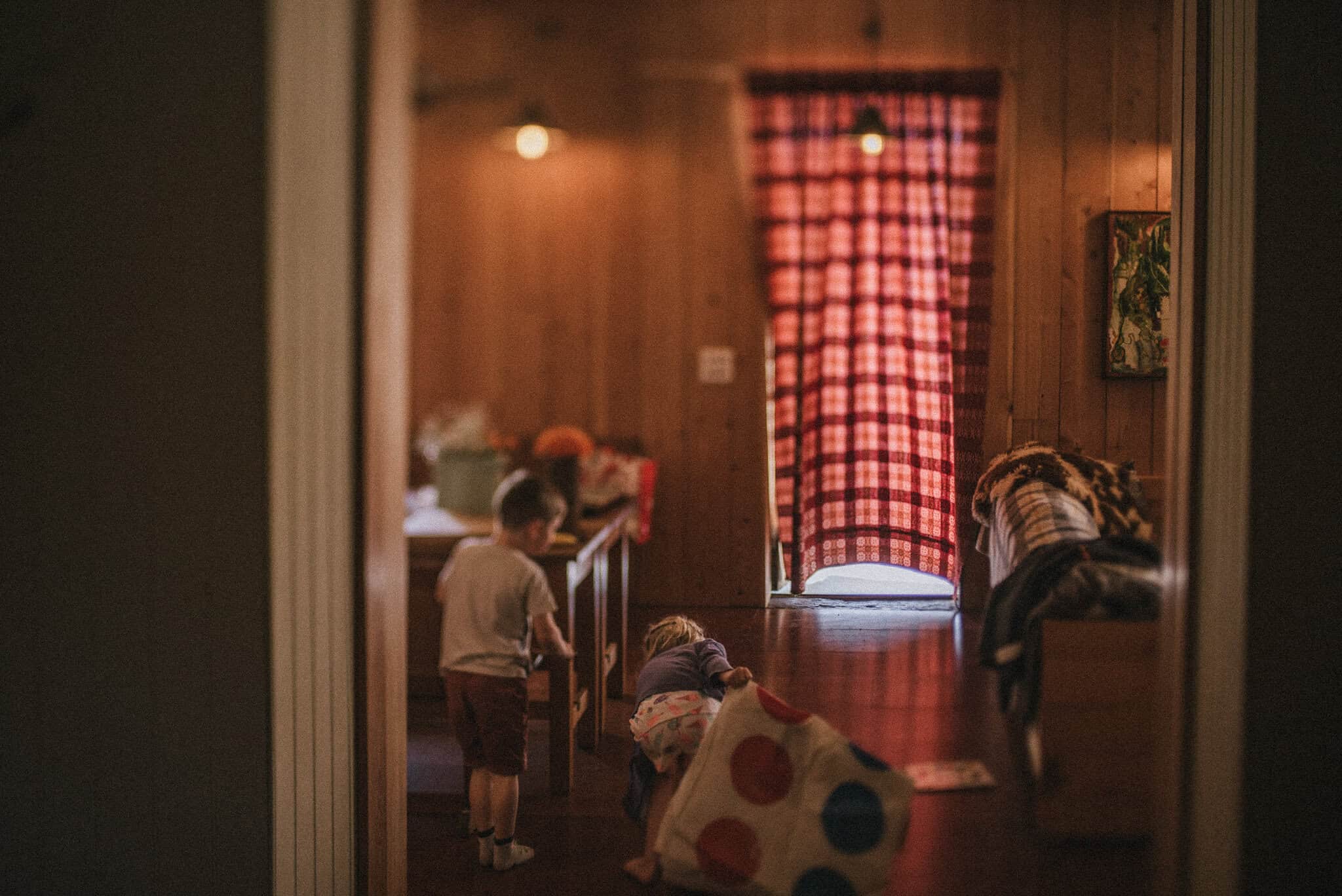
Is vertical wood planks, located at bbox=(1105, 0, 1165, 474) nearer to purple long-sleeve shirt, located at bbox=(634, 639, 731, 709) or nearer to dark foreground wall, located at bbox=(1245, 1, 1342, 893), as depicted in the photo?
dark foreground wall, located at bbox=(1245, 1, 1342, 893)

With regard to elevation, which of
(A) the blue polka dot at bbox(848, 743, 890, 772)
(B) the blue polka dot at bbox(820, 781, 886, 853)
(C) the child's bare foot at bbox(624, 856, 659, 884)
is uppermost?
(A) the blue polka dot at bbox(848, 743, 890, 772)

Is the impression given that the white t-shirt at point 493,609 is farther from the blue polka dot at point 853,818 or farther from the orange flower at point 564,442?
the blue polka dot at point 853,818

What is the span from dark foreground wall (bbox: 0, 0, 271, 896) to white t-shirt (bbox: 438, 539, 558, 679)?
42cm

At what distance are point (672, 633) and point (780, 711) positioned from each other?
193mm

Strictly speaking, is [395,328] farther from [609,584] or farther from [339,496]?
[609,584]

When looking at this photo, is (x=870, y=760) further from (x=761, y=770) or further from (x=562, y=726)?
(x=562, y=726)

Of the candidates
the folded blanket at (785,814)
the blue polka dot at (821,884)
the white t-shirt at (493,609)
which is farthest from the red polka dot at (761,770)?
the white t-shirt at (493,609)

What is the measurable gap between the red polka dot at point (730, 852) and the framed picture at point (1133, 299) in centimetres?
86

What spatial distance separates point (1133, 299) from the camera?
1286mm

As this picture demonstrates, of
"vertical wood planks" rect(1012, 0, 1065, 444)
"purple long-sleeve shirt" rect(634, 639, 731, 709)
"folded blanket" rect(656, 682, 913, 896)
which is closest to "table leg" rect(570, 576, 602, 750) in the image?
"purple long-sleeve shirt" rect(634, 639, 731, 709)

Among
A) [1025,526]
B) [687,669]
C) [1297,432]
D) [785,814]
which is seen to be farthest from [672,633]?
[1297,432]

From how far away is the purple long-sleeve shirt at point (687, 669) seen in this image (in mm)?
1278

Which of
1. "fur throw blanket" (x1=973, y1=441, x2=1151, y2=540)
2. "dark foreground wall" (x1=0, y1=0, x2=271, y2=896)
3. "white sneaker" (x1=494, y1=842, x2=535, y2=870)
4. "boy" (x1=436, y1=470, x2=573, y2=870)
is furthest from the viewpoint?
"boy" (x1=436, y1=470, x2=573, y2=870)

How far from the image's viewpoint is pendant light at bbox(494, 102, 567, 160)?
51.1 inches
